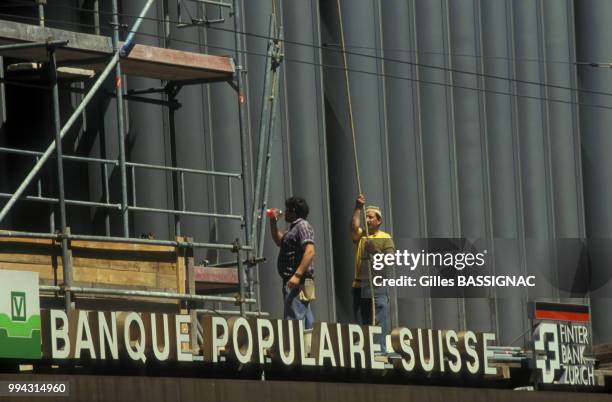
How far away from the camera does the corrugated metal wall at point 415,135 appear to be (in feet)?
74.6

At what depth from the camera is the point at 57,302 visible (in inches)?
668

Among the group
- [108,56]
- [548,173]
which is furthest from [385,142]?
[108,56]

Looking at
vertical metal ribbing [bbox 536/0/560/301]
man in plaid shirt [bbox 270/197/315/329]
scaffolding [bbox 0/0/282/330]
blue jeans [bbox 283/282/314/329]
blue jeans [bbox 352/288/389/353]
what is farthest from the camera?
vertical metal ribbing [bbox 536/0/560/301]

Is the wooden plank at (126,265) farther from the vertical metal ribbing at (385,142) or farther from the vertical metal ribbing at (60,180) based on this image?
the vertical metal ribbing at (385,142)

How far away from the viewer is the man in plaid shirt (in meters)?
18.3

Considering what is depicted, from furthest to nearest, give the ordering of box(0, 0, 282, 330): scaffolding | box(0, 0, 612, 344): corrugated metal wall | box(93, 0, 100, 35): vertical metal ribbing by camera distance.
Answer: box(0, 0, 612, 344): corrugated metal wall, box(93, 0, 100, 35): vertical metal ribbing, box(0, 0, 282, 330): scaffolding

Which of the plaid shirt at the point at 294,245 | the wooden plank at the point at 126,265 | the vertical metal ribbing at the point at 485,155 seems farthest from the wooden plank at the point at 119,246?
the vertical metal ribbing at the point at 485,155

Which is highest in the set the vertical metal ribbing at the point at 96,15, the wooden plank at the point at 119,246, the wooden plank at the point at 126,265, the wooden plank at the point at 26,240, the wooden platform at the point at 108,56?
the vertical metal ribbing at the point at 96,15

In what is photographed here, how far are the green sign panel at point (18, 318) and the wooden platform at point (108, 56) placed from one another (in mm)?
3613

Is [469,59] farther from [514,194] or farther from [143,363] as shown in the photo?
[143,363]

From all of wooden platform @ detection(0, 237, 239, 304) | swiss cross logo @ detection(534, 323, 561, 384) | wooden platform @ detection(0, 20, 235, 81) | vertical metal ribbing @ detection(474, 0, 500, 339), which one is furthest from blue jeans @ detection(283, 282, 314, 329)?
vertical metal ribbing @ detection(474, 0, 500, 339)

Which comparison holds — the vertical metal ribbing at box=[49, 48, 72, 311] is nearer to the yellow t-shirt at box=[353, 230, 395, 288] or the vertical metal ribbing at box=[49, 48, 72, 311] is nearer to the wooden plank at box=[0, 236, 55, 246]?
the wooden plank at box=[0, 236, 55, 246]

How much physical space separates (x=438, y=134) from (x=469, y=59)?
1.75 metres

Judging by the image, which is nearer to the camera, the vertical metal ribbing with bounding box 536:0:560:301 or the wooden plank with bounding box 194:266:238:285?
the wooden plank with bounding box 194:266:238:285
